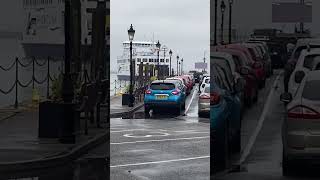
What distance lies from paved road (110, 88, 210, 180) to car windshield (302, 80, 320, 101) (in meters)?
0.69

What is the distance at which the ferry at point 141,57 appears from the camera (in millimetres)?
4102

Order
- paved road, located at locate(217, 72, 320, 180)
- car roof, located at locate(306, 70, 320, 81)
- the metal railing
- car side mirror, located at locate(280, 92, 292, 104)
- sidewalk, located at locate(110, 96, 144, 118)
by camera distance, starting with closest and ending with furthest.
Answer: car roof, located at locate(306, 70, 320, 81), car side mirror, located at locate(280, 92, 292, 104), paved road, located at locate(217, 72, 320, 180), the metal railing, sidewalk, located at locate(110, 96, 144, 118)

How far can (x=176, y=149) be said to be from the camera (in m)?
4.96

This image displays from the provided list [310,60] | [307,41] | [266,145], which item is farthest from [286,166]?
[307,41]

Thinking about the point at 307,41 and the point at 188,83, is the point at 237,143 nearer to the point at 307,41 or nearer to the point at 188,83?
the point at 188,83

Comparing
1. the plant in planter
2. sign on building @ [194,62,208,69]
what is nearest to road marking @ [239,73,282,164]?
sign on building @ [194,62,208,69]

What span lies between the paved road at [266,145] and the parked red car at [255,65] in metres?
0.09

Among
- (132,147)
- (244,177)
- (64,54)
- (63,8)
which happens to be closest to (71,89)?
(64,54)

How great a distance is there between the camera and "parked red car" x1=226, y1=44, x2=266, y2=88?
14.0 ft

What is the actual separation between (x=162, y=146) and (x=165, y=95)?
0.71 meters

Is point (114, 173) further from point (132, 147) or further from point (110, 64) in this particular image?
point (110, 64)

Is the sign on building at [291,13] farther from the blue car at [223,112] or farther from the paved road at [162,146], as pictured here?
→ the paved road at [162,146]

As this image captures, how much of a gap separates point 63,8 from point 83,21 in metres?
0.18

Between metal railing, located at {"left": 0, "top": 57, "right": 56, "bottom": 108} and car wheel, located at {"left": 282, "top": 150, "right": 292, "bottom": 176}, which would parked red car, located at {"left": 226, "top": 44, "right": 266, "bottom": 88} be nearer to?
car wheel, located at {"left": 282, "top": 150, "right": 292, "bottom": 176}
